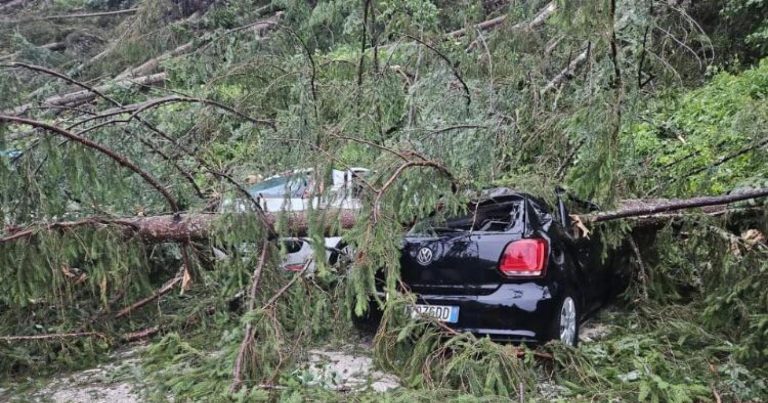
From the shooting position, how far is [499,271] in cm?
434

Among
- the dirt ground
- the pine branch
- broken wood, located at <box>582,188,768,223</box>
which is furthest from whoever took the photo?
broken wood, located at <box>582,188,768,223</box>

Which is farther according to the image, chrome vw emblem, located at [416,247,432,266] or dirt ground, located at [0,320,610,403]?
chrome vw emblem, located at [416,247,432,266]

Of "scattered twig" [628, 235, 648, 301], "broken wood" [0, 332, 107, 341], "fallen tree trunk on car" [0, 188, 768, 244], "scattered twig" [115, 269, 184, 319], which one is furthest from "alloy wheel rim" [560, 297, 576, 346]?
"broken wood" [0, 332, 107, 341]

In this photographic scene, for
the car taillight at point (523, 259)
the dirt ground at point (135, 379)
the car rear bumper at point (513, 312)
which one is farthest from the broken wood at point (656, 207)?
the car rear bumper at point (513, 312)

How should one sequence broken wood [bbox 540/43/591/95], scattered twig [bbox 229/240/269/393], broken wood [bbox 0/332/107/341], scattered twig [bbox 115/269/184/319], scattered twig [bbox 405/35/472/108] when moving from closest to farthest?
scattered twig [bbox 229/240/269/393]
broken wood [bbox 0/332/107/341]
scattered twig [bbox 115/269/184/319]
scattered twig [bbox 405/35/472/108]
broken wood [bbox 540/43/591/95]

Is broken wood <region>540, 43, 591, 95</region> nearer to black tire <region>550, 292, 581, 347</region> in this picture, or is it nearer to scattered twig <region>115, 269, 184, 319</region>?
black tire <region>550, 292, 581, 347</region>

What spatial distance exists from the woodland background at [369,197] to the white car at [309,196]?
0.10 m

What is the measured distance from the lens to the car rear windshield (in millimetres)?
4457

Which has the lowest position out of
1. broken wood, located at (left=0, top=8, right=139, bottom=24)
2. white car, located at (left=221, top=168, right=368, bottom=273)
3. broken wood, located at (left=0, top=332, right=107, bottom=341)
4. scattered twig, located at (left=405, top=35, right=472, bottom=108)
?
broken wood, located at (left=0, top=332, right=107, bottom=341)

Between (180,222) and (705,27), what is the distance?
10128 mm

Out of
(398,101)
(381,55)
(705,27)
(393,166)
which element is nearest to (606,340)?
(393,166)

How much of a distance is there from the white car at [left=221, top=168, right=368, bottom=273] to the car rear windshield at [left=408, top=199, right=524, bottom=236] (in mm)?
667

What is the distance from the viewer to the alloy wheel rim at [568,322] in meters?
4.55

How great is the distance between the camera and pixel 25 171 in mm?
4266
